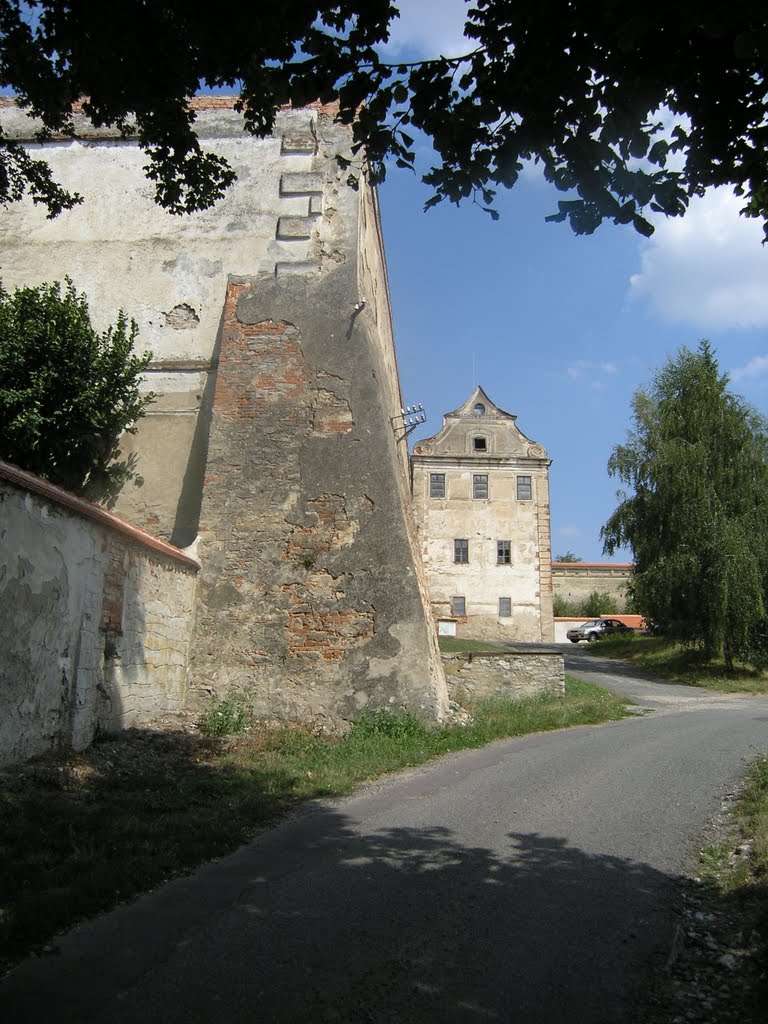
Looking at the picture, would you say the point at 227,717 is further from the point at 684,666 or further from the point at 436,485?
the point at 436,485

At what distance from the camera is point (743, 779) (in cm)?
808

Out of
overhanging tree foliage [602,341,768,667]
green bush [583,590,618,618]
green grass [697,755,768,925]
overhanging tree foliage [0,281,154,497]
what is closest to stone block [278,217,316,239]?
overhanging tree foliage [0,281,154,497]

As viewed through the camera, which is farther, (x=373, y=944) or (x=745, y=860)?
(x=745, y=860)

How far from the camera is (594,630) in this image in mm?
40812

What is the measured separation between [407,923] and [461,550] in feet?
114

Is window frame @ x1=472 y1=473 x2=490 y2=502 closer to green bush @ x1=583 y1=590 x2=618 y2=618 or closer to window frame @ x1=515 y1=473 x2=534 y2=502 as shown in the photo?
window frame @ x1=515 y1=473 x2=534 y2=502

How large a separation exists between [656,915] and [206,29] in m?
5.60

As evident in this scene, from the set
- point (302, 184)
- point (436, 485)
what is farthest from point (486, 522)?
point (302, 184)

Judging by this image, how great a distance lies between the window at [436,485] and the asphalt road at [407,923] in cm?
3190

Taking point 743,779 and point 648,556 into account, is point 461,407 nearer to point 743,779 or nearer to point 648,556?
point 648,556

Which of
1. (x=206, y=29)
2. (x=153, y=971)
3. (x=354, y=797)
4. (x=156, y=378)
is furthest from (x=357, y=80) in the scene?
(x=156, y=378)

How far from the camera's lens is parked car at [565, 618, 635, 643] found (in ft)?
132

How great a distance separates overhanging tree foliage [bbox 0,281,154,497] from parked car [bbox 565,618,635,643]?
108 ft

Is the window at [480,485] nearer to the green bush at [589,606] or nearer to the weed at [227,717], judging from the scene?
the green bush at [589,606]
